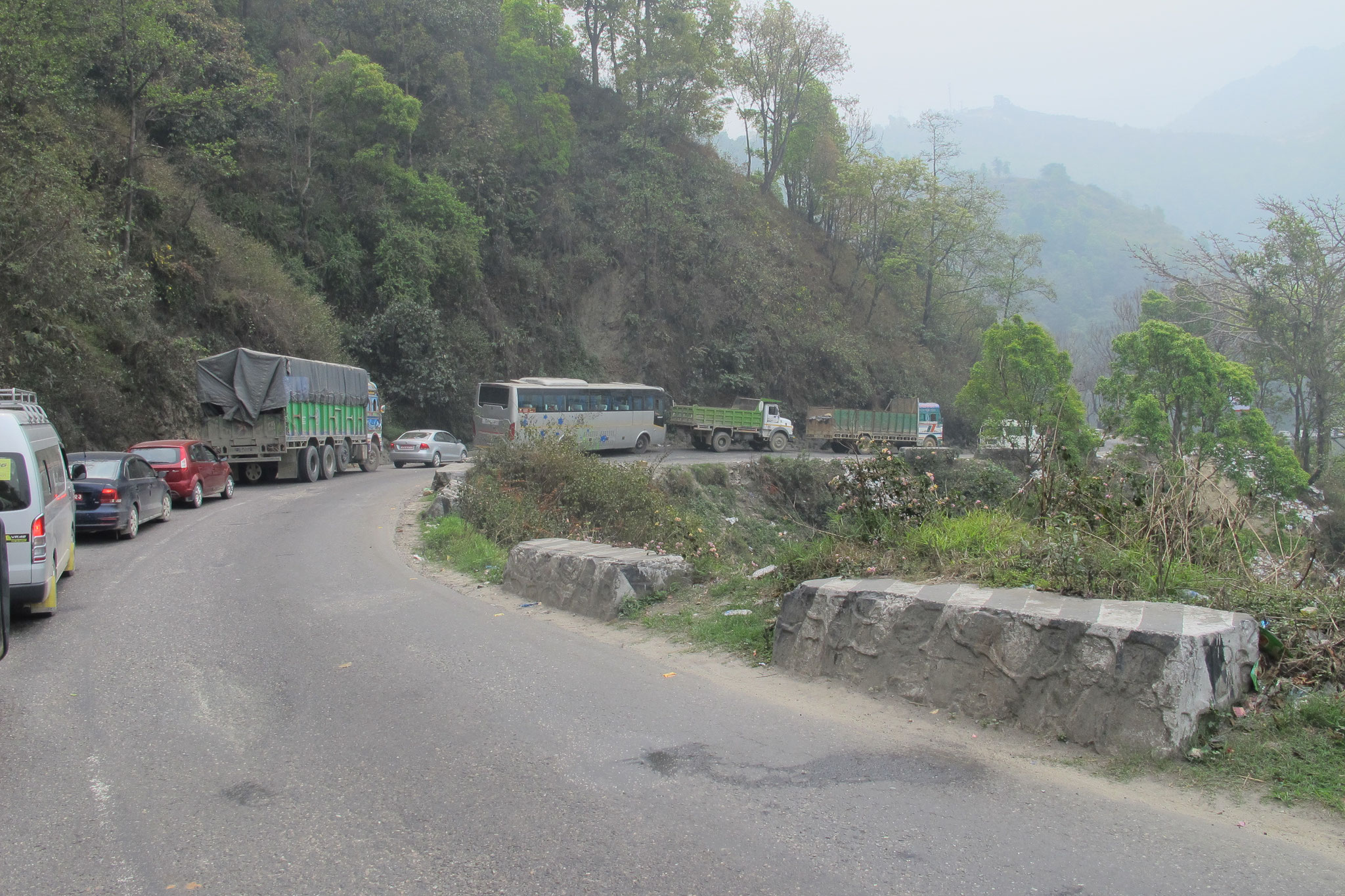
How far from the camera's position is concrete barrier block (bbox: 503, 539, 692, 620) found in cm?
835

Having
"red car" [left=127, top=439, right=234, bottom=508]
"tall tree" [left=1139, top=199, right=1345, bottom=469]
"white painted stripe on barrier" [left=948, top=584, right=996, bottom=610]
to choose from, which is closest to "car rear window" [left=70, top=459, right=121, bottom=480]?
"red car" [left=127, top=439, right=234, bottom=508]

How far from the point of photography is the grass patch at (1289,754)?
4.07 meters

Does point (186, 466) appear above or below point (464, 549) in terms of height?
above

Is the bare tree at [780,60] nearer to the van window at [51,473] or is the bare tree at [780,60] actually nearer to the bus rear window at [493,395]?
the bus rear window at [493,395]

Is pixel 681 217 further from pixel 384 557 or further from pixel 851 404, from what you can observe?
pixel 384 557

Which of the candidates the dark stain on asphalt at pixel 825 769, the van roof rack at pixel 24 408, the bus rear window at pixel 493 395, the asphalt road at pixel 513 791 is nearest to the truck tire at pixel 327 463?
the bus rear window at pixel 493 395

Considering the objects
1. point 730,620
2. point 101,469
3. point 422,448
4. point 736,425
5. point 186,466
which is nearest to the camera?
point 730,620

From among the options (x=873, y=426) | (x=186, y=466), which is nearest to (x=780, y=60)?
(x=873, y=426)

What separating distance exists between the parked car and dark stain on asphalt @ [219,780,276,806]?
34.4 feet

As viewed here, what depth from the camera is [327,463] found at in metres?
26.2

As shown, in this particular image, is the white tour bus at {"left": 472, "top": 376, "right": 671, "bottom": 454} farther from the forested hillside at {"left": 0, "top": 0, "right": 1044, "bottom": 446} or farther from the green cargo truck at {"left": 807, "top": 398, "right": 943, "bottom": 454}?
the green cargo truck at {"left": 807, "top": 398, "right": 943, "bottom": 454}

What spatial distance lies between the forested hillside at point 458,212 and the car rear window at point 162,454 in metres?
3.73

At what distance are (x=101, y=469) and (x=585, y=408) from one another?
21.8m

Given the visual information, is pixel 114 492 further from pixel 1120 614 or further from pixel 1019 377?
pixel 1019 377
